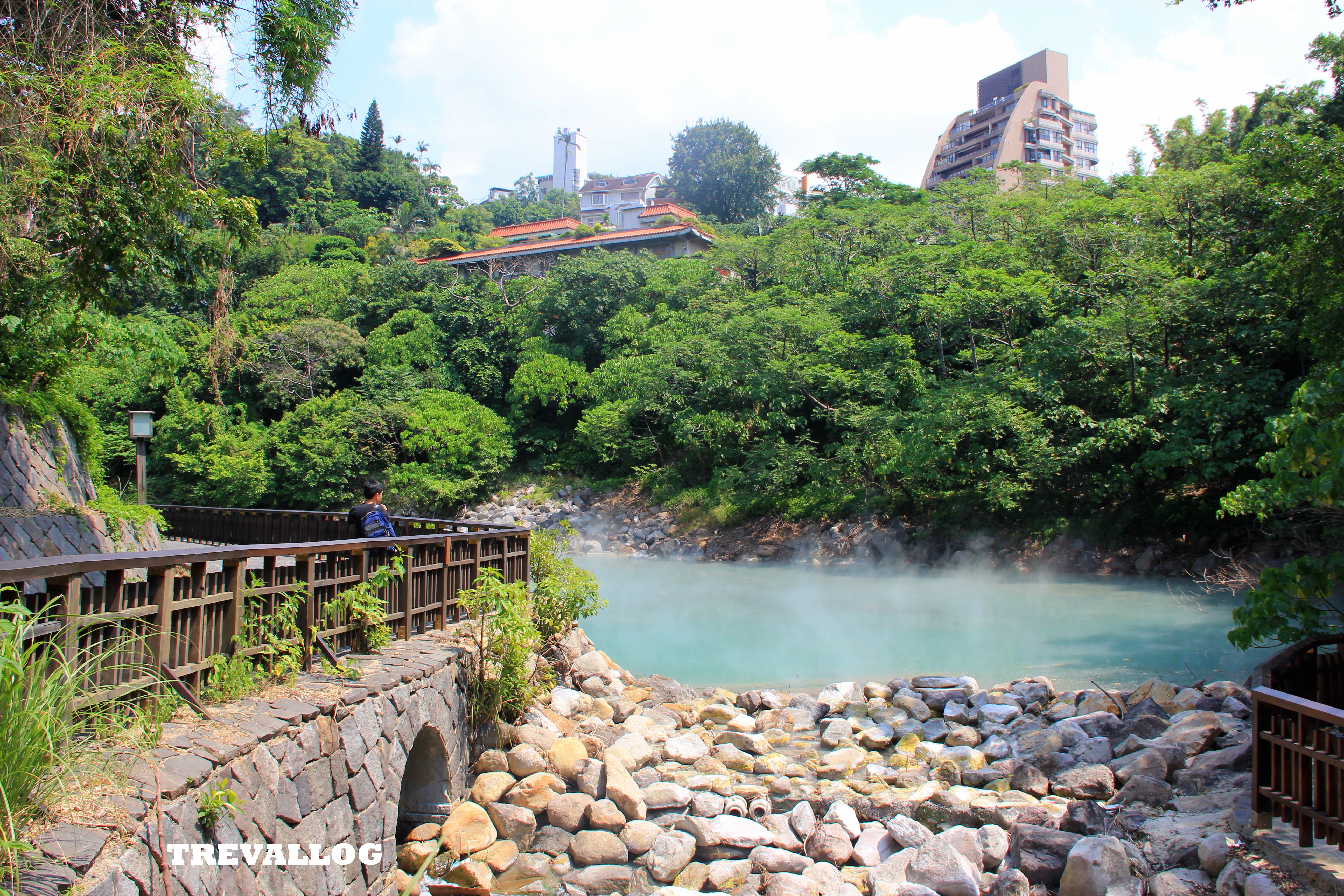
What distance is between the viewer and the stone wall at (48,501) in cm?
956

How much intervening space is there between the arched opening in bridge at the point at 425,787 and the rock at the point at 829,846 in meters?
2.93

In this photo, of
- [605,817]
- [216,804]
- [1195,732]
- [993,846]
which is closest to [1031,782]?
[993,846]

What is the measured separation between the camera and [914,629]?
14781 mm

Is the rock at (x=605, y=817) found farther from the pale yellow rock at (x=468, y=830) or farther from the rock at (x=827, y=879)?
the rock at (x=827, y=879)

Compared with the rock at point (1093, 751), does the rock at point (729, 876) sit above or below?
below

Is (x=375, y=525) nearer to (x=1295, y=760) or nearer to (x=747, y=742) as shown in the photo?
(x=747, y=742)

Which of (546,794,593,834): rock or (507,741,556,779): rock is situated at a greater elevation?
(507,741,556,779): rock

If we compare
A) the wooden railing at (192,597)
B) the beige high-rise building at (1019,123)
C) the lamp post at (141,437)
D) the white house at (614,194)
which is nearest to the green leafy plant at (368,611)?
the wooden railing at (192,597)

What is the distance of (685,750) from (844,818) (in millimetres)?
2109

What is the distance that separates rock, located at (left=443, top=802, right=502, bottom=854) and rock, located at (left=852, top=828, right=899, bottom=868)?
263 cm

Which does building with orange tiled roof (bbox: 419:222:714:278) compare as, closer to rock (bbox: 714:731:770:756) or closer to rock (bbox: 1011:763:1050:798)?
rock (bbox: 714:731:770:756)

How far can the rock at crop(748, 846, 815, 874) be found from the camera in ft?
20.0

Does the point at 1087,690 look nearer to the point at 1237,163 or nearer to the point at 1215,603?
the point at 1215,603

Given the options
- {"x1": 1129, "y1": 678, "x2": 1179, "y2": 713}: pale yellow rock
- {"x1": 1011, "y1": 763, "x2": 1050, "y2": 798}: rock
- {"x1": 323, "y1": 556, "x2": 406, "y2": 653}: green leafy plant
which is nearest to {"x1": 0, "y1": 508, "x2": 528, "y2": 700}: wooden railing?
{"x1": 323, "y1": 556, "x2": 406, "y2": 653}: green leafy plant
